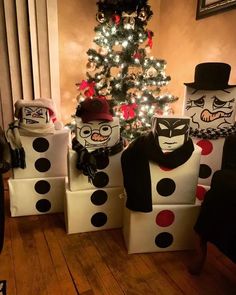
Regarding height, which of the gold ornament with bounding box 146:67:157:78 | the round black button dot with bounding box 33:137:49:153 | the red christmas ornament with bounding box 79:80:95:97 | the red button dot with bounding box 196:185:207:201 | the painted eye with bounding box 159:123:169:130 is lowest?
the red button dot with bounding box 196:185:207:201

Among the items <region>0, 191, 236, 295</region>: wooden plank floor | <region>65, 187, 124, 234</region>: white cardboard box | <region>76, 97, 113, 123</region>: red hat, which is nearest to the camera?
<region>0, 191, 236, 295</region>: wooden plank floor

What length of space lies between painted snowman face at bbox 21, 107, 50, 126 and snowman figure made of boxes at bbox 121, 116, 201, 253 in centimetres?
66

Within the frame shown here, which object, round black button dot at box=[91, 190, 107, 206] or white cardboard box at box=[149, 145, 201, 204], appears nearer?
white cardboard box at box=[149, 145, 201, 204]

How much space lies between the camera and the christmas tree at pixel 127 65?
87.9 inches

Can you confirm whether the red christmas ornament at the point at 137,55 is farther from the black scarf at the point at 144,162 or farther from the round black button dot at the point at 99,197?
the round black button dot at the point at 99,197

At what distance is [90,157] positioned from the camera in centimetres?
156

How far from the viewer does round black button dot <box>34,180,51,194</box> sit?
6.05ft

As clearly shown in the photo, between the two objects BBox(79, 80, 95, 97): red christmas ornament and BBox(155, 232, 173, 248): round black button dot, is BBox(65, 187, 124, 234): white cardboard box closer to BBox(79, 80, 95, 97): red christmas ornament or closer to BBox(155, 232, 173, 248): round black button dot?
BBox(155, 232, 173, 248): round black button dot

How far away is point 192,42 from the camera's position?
8.64 feet

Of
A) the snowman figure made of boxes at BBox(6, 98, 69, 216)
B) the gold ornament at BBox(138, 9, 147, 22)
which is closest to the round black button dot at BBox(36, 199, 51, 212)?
the snowman figure made of boxes at BBox(6, 98, 69, 216)

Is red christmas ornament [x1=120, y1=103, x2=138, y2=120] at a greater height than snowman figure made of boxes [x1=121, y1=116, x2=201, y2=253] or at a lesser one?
greater

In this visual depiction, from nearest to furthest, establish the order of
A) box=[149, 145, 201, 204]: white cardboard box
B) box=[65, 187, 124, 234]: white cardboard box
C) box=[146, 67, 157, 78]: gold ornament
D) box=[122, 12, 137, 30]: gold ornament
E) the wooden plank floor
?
the wooden plank floor
box=[149, 145, 201, 204]: white cardboard box
box=[65, 187, 124, 234]: white cardboard box
box=[122, 12, 137, 30]: gold ornament
box=[146, 67, 157, 78]: gold ornament

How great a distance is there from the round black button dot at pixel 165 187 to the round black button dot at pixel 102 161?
369mm

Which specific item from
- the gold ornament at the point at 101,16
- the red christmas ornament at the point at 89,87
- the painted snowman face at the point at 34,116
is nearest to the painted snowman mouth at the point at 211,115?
the painted snowman face at the point at 34,116
